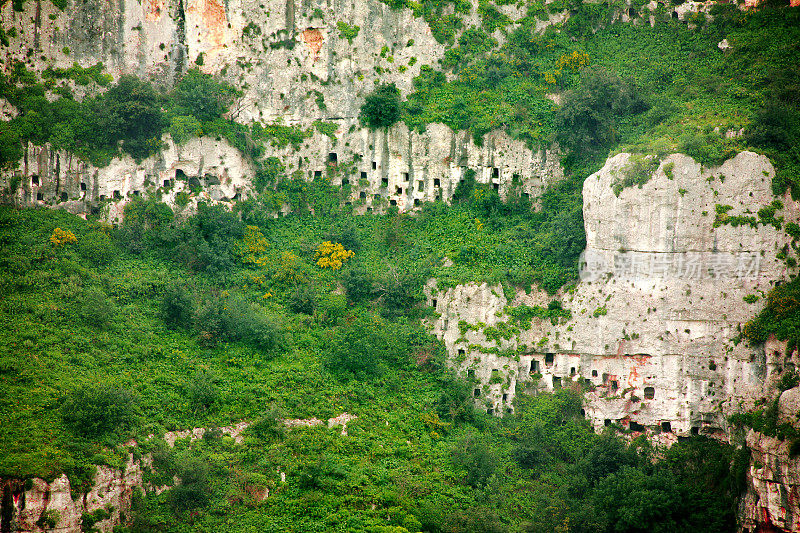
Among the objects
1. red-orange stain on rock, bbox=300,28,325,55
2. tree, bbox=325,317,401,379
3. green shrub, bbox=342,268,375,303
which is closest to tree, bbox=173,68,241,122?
red-orange stain on rock, bbox=300,28,325,55

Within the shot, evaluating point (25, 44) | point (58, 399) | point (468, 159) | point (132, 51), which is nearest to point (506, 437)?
point (468, 159)

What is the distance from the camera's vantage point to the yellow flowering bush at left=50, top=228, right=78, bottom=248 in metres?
40.3

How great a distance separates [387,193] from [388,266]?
224 inches

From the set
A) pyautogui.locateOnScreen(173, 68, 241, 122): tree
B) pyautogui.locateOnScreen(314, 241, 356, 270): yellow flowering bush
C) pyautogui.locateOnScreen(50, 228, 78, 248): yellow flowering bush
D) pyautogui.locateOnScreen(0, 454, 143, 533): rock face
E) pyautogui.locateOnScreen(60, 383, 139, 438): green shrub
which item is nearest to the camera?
pyautogui.locateOnScreen(0, 454, 143, 533): rock face

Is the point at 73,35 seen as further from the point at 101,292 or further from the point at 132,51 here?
the point at 101,292

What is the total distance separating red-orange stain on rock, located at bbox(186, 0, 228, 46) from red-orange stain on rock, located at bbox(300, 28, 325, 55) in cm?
454

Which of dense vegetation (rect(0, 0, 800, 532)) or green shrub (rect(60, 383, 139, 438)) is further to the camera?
dense vegetation (rect(0, 0, 800, 532))

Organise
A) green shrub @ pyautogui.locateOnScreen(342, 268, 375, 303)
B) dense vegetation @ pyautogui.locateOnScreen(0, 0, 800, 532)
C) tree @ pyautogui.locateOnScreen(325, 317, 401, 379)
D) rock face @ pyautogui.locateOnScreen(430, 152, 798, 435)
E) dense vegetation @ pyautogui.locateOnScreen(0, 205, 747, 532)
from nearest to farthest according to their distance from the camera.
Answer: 1. dense vegetation @ pyautogui.locateOnScreen(0, 205, 747, 532)
2. dense vegetation @ pyautogui.locateOnScreen(0, 0, 800, 532)
3. rock face @ pyautogui.locateOnScreen(430, 152, 798, 435)
4. tree @ pyautogui.locateOnScreen(325, 317, 401, 379)
5. green shrub @ pyautogui.locateOnScreen(342, 268, 375, 303)

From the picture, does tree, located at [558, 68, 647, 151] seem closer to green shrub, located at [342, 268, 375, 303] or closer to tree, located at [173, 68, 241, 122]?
green shrub, located at [342, 268, 375, 303]

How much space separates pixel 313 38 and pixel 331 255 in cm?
1336

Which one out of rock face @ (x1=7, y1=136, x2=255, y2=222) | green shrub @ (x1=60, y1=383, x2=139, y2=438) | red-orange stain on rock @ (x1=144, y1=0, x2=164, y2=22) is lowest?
green shrub @ (x1=60, y1=383, x2=139, y2=438)

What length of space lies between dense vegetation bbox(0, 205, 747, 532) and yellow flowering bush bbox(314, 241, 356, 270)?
132 millimetres

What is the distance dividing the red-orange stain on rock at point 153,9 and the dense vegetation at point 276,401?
10973 millimetres

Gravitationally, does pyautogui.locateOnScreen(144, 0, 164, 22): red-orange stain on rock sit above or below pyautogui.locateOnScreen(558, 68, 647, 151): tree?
above
